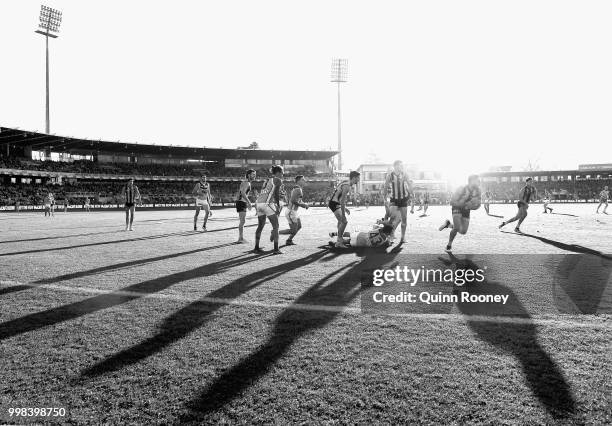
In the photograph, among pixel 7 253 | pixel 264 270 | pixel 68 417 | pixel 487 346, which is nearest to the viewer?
pixel 68 417

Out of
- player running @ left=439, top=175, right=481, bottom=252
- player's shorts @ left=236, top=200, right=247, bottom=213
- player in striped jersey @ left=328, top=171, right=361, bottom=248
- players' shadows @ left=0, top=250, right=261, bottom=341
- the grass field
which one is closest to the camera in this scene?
the grass field

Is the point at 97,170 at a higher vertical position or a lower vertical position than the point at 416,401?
higher

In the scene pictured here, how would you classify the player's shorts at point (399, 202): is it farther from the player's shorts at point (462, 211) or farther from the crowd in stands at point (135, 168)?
the crowd in stands at point (135, 168)

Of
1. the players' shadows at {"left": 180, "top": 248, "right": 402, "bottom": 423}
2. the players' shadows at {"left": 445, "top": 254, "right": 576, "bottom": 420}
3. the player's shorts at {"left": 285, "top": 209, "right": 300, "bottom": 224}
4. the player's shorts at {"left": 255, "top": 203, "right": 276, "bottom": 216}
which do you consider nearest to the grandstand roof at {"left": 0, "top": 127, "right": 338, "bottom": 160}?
the player's shorts at {"left": 285, "top": 209, "right": 300, "bottom": 224}

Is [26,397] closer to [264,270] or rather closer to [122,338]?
[122,338]

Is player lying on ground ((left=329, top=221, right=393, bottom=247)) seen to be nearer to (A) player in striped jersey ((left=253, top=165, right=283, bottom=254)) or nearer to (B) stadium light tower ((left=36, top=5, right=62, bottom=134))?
(A) player in striped jersey ((left=253, top=165, right=283, bottom=254))

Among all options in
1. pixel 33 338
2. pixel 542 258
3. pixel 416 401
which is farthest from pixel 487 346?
pixel 542 258

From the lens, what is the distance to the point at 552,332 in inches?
140

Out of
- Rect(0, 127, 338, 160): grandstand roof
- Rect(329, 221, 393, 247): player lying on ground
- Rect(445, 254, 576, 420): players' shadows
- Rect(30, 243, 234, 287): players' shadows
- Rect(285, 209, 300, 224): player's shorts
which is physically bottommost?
Rect(30, 243, 234, 287): players' shadows

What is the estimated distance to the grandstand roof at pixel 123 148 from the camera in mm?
51438

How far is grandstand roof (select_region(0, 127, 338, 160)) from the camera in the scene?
51438 mm

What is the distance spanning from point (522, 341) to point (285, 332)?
208 centimetres

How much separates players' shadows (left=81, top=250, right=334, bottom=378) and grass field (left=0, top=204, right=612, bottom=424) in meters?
0.02

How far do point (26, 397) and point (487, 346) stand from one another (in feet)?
11.2
